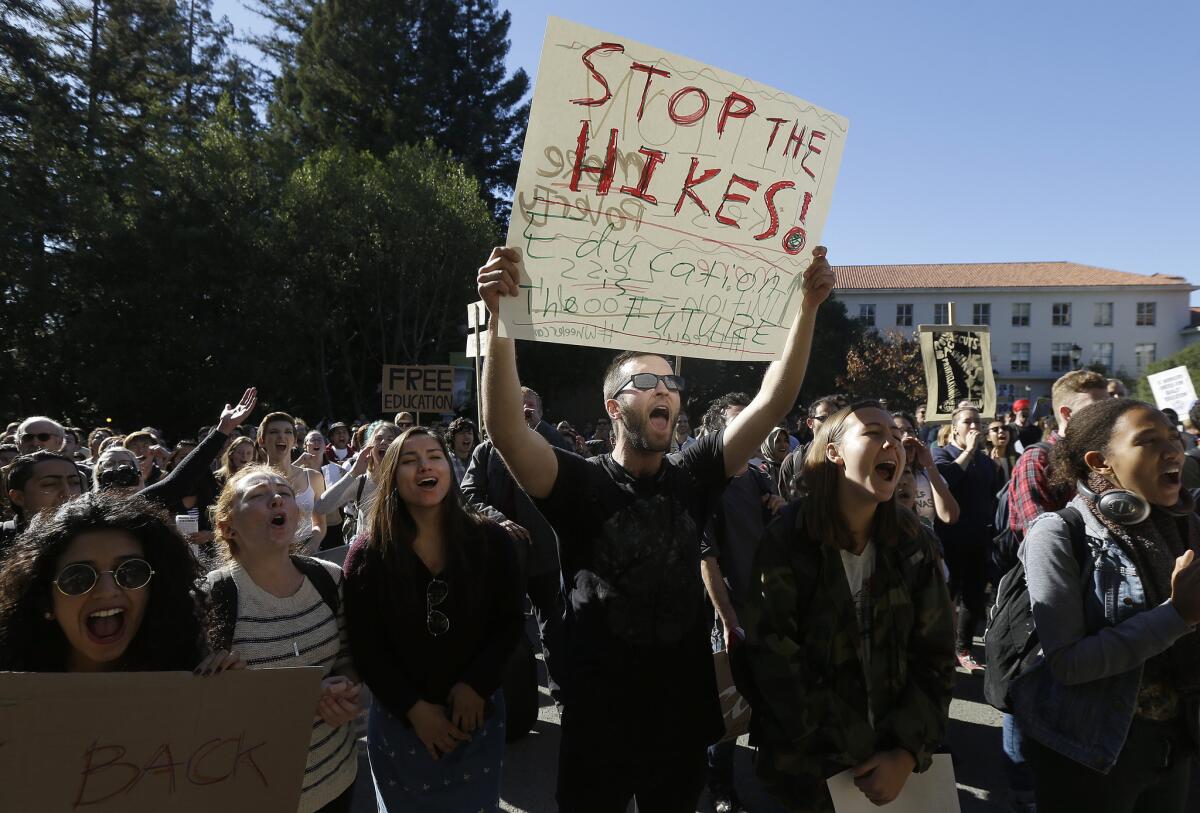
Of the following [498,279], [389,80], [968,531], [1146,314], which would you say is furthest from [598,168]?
[1146,314]

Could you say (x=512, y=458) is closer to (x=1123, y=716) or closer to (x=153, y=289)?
(x=1123, y=716)

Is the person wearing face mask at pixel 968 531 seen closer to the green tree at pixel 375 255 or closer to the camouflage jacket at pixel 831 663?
the camouflage jacket at pixel 831 663

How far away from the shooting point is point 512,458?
2168 millimetres

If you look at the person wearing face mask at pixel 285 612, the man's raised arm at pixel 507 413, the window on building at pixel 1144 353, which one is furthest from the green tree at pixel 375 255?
the window on building at pixel 1144 353

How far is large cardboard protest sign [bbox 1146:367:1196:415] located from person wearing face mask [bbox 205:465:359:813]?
28.1 ft

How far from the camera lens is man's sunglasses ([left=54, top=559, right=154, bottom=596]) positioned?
71.2 inches

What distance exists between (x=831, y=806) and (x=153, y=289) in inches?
857

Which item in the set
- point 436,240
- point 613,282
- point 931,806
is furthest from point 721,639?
point 436,240

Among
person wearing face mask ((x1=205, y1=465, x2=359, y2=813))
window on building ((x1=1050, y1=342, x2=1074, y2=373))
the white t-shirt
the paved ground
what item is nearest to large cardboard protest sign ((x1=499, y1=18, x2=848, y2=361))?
the white t-shirt

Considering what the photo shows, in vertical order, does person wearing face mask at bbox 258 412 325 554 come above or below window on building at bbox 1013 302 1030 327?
below

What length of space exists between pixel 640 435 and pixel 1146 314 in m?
70.7

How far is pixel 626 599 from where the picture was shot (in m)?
2.18

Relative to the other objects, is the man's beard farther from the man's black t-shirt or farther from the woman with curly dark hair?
the woman with curly dark hair

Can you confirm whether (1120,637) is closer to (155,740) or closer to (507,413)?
(507,413)
